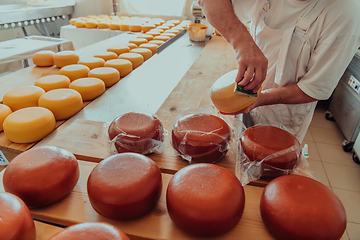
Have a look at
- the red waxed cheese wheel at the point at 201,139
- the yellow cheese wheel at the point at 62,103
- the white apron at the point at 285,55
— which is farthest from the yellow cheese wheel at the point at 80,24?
the red waxed cheese wheel at the point at 201,139

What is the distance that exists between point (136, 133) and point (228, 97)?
369mm

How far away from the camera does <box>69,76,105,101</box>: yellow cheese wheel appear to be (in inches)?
66.0

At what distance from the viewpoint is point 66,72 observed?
1.96 m

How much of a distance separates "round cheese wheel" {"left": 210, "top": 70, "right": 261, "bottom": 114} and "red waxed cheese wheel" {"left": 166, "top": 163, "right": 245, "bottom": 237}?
35 centimetres

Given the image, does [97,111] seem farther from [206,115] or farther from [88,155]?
[206,115]

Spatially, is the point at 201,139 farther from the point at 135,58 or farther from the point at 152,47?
the point at 152,47

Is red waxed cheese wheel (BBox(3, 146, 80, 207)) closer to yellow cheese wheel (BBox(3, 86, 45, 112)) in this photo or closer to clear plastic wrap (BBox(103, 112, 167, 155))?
clear plastic wrap (BBox(103, 112, 167, 155))

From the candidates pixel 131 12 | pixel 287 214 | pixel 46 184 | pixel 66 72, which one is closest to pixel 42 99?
pixel 66 72

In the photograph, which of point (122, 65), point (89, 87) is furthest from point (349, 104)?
point (89, 87)

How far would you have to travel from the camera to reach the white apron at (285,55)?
1056 millimetres

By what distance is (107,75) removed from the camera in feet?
6.26

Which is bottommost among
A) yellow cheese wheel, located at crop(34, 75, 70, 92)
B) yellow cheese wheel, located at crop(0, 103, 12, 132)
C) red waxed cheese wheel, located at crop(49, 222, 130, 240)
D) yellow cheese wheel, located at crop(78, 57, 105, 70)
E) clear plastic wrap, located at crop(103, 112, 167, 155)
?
yellow cheese wheel, located at crop(0, 103, 12, 132)

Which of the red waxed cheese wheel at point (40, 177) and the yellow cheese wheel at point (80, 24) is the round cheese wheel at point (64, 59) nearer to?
the red waxed cheese wheel at point (40, 177)

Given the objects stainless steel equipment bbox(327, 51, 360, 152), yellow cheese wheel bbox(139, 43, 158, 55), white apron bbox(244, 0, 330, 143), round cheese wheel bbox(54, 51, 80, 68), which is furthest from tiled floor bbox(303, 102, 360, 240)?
round cheese wheel bbox(54, 51, 80, 68)
